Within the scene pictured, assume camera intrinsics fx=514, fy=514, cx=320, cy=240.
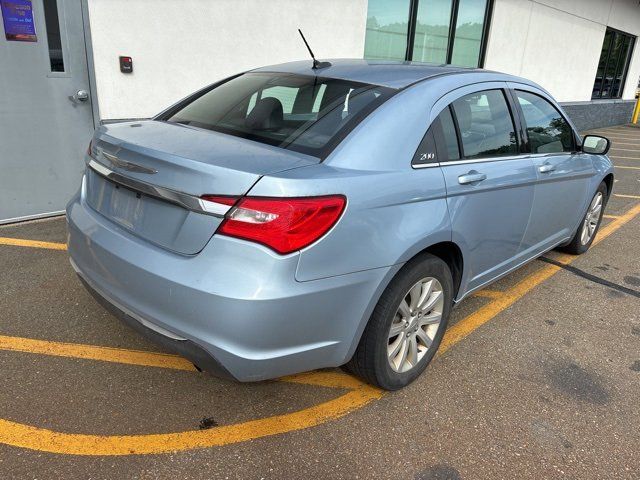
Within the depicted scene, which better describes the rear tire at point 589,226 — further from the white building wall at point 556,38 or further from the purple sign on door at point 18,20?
the white building wall at point 556,38

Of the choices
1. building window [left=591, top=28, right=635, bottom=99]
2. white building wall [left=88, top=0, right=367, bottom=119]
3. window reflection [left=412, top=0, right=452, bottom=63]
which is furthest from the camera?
building window [left=591, top=28, right=635, bottom=99]

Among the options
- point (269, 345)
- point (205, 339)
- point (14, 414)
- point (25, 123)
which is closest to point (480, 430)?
point (269, 345)

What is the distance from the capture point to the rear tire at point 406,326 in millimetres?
2367

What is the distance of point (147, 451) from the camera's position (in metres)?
2.20

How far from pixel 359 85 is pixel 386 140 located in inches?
19.9

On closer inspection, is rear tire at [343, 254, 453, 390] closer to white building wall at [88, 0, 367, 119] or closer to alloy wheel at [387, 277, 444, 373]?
alloy wheel at [387, 277, 444, 373]

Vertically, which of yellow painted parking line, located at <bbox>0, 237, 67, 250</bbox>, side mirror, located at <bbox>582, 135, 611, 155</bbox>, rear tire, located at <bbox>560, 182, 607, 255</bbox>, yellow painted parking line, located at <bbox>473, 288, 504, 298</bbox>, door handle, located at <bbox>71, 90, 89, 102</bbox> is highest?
door handle, located at <bbox>71, 90, 89, 102</bbox>

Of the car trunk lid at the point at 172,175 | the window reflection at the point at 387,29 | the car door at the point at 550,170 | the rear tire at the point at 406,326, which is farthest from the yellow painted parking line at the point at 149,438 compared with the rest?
the window reflection at the point at 387,29

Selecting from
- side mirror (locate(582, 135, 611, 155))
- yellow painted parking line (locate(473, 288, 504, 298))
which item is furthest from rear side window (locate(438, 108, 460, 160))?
side mirror (locate(582, 135, 611, 155))

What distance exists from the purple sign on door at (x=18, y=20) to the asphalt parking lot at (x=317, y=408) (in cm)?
239

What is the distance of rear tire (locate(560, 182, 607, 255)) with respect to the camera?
4.69 meters

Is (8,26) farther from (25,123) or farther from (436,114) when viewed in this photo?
(436,114)

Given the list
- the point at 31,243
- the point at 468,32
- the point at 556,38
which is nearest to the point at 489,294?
the point at 31,243

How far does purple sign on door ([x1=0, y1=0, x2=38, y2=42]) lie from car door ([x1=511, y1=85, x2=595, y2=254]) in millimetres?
4210
